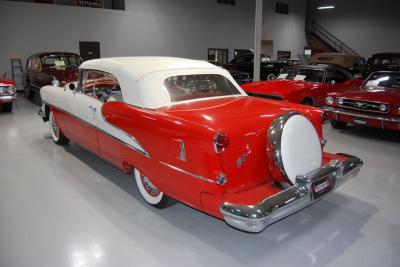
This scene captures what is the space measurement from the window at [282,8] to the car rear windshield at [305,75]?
17.2 meters

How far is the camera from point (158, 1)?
56.9 feet

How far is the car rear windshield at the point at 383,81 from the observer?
7.00 meters

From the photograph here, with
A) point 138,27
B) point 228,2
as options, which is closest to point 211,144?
point 138,27

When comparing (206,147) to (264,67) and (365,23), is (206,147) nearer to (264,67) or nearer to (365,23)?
(264,67)

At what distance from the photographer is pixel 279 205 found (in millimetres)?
2576

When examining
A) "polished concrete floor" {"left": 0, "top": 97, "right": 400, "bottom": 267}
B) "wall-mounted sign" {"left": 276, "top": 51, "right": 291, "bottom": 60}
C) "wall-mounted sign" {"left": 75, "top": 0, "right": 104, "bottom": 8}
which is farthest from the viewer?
"wall-mounted sign" {"left": 276, "top": 51, "right": 291, "bottom": 60}

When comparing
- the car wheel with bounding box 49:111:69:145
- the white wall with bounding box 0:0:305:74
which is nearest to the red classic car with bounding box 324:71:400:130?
the car wheel with bounding box 49:111:69:145

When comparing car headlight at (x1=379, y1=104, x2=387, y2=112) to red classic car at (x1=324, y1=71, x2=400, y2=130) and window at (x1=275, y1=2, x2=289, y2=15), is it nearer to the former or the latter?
red classic car at (x1=324, y1=71, x2=400, y2=130)

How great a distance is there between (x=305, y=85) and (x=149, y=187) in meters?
5.36

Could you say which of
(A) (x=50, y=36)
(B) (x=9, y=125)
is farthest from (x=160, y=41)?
(B) (x=9, y=125)

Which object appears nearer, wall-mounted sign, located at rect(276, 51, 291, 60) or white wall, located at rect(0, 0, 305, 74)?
white wall, located at rect(0, 0, 305, 74)

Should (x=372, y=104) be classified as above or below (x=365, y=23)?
below

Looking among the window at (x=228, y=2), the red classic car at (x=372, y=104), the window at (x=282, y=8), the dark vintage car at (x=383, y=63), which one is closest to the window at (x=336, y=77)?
the red classic car at (x=372, y=104)

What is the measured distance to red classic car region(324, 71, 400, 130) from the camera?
606 centimetres
